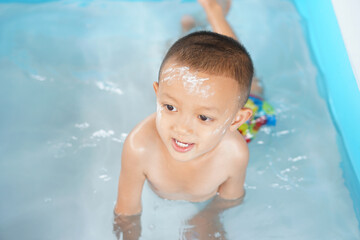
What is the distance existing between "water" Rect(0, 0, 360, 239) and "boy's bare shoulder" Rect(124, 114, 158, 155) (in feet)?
1.36

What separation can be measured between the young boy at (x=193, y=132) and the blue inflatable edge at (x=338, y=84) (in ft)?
1.97

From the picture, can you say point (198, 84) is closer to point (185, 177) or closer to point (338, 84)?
point (185, 177)

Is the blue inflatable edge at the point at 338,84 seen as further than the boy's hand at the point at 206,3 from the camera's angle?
No

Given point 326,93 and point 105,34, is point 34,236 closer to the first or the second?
point 105,34

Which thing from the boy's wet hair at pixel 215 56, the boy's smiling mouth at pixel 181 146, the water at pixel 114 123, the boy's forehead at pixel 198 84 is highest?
the boy's wet hair at pixel 215 56

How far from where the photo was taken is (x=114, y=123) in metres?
2.18

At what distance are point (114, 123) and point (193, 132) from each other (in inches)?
36.7

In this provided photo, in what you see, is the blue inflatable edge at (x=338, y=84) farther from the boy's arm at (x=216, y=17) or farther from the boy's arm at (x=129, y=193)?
the boy's arm at (x=129, y=193)

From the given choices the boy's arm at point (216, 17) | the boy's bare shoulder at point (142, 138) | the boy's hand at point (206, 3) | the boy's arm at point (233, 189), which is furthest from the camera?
the boy's hand at point (206, 3)

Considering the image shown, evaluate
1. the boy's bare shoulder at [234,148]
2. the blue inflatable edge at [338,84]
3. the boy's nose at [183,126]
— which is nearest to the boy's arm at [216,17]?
Result: the blue inflatable edge at [338,84]

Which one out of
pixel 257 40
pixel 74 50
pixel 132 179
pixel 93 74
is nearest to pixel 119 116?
pixel 93 74

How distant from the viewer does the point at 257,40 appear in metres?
2.64

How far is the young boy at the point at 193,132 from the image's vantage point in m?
1.26

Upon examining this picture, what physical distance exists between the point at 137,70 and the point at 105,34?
0.36m
